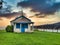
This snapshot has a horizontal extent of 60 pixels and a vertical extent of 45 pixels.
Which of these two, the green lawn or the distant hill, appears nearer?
the green lawn

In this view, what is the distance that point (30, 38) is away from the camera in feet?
28.9

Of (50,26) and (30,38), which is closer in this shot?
(30,38)

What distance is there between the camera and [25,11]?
9.07 metres

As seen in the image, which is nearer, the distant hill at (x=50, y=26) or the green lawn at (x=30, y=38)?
the green lawn at (x=30, y=38)

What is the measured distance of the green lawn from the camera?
26.8 feet

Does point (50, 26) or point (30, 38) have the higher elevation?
point (50, 26)

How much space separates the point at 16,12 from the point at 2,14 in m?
0.56

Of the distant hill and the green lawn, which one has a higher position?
the distant hill

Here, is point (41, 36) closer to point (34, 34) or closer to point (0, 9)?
point (34, 34)

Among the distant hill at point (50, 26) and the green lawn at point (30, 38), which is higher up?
the distant hill at point (50, 26)

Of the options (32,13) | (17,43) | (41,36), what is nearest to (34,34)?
(41,36)

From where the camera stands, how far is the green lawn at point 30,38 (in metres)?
8.16

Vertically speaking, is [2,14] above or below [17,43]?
above

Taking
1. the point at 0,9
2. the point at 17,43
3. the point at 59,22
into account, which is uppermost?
the point at 0,9
